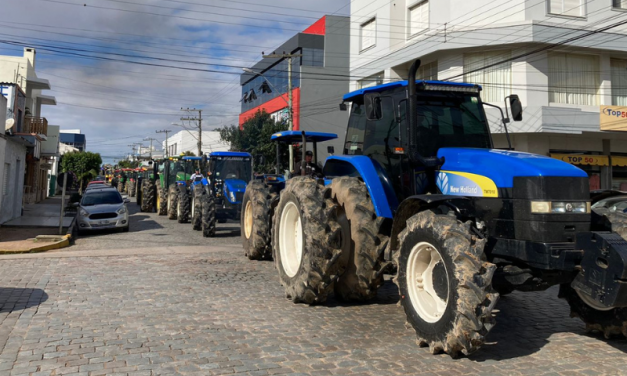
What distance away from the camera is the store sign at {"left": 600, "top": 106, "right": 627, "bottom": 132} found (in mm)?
20000

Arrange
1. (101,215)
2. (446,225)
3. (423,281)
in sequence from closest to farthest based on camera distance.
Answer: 1. (446,225)
2. (423,281)
3. (101,215)

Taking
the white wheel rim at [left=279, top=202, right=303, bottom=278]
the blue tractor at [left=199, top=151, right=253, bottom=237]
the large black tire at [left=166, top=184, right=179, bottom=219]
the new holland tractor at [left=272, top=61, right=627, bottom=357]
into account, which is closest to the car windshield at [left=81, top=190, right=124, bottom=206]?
the large black tire at [left=166, top=184, right=179, bottom=219]

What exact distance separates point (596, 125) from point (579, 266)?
1861 centimetres

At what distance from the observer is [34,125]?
2517cm

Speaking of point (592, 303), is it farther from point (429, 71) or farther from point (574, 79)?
point (429, 71)

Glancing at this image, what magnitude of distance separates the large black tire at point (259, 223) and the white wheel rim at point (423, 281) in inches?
197

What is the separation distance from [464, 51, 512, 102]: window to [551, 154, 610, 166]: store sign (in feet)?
12.3

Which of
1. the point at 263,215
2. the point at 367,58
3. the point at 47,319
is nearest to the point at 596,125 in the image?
the point at 367,58

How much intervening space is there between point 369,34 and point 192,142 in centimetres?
6255

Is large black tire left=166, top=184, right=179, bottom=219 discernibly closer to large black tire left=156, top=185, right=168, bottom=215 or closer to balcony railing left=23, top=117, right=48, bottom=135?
large black tire left=156, top=185, right=168, bottom=215

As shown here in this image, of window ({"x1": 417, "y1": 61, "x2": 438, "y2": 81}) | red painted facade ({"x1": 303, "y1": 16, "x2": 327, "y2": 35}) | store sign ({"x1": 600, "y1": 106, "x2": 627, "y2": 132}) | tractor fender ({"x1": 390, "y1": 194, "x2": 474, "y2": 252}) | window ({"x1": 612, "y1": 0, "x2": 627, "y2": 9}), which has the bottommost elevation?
tractor fender ({"x1": 390, "y1": 194, "x2": 474, "y2": 252})

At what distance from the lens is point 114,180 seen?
55.7 m

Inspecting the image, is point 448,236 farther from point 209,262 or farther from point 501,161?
point 209,262

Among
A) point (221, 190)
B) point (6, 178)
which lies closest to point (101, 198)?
point (6, 178)
